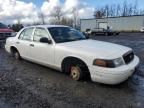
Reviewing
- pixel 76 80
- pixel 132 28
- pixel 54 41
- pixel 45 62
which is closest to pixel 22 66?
pixel 45 62

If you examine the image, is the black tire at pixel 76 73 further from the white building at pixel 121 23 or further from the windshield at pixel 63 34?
the white building at pixel 121 23

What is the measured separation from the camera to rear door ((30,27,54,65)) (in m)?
5.54

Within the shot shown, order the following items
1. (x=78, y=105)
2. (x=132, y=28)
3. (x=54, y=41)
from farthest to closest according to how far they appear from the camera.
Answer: (x=132, y=28) < (x=54, y=41) < (x=78, y=105)

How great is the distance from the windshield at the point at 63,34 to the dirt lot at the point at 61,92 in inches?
42.0

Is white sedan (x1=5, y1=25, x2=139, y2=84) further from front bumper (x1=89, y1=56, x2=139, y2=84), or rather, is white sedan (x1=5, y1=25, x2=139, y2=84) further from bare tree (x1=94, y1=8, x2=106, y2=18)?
bare tree (x1=94, y1=8, x2=106, y2=18)

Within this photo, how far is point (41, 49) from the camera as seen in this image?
5.80 metres

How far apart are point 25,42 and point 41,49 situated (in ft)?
3.63

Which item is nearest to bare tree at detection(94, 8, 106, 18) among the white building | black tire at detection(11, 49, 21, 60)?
the white building

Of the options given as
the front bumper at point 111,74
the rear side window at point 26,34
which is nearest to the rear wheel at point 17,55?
the rear side window at point 26,34

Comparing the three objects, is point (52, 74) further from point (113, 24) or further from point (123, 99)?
point (113, 24)

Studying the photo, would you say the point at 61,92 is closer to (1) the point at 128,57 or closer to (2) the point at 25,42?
(1) the point at 128,57

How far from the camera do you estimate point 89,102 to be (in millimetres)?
3859

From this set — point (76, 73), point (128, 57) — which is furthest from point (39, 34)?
point (128, 57)

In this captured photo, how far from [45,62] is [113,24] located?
44516mm
